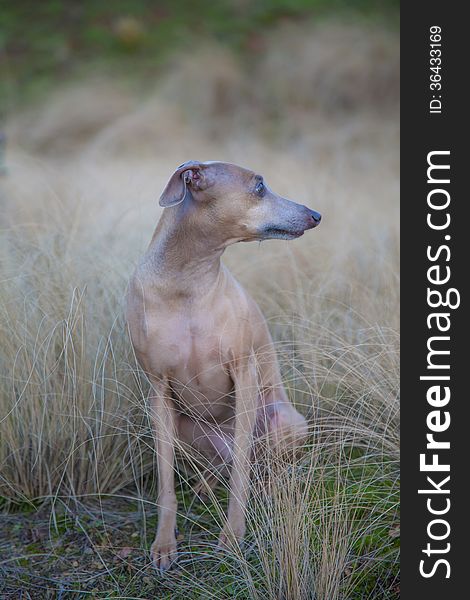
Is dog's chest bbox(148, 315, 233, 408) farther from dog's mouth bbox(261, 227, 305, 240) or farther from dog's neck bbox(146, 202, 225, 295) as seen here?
dog's mouth bbox(261, 227, 305, 240)

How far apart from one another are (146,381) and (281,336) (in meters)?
0.92

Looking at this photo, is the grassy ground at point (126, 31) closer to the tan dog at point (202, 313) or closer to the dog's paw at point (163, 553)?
the tan dog at point (202, 313)

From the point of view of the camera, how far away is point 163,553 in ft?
10.7

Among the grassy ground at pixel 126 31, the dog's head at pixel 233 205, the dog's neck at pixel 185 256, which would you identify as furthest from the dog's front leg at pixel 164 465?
the grassy ground at pixel 126 31

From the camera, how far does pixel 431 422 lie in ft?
10.1

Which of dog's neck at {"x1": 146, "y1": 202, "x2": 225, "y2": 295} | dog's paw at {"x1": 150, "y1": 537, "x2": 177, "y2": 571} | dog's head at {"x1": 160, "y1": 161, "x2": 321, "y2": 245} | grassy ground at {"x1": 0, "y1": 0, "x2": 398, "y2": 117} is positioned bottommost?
dog's paw at {"x1": 150, "y1": 537, "x2": 177, "y2": 571}

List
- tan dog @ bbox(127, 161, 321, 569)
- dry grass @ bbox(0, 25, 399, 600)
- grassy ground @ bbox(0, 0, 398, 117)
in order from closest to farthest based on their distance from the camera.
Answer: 1. dry grass @ bbox(0, 25, 399, 600)
2. tan dog @ bbox(127, 161, 321, 569)
3. grassy ground @ bbox(0, 0, 398, 117)

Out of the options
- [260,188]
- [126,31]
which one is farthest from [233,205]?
[126,31]

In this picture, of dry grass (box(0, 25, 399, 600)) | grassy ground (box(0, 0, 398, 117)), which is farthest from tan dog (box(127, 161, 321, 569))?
grassy ground (box(0, 0, 398, 117))

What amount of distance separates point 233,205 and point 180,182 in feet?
0.73

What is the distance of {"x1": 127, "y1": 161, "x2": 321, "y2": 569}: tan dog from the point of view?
10.4 ft

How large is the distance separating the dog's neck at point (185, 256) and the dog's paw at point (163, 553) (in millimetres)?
1003

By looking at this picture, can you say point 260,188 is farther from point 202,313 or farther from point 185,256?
point 202,313

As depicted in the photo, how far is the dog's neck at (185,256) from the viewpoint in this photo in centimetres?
321
